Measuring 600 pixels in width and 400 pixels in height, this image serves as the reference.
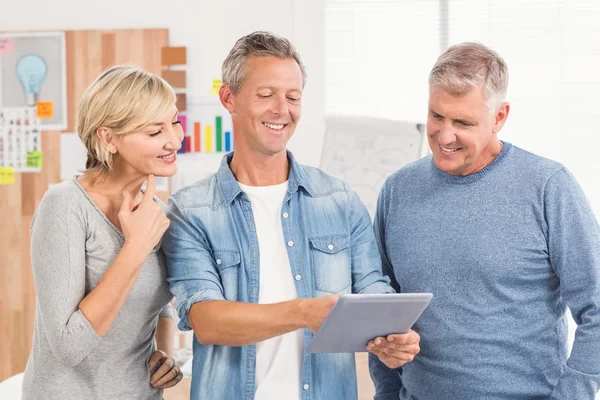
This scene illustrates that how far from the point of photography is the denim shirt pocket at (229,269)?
1.69 meters

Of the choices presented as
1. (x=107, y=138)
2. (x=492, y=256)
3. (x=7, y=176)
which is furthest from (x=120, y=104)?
(x=7, y=176)

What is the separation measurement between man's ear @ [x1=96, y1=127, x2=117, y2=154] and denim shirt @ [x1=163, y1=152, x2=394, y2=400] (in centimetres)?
20

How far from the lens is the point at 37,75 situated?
167 inches

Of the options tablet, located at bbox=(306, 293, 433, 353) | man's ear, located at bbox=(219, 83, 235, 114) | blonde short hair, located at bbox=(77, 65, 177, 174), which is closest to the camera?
tablet, located at bbox=(306, 293, 433, 353)

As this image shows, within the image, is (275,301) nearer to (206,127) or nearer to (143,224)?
(143,224)

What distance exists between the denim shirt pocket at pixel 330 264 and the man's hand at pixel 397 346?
7.8 inches

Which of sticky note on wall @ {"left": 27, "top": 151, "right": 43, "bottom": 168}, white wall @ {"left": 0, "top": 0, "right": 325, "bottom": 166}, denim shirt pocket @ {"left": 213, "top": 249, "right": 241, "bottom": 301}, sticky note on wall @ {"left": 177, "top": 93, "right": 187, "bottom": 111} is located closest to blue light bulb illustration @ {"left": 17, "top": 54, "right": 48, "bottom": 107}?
white wall @ {"left": 0, "top": 0, "right": 325, "bottom": 166}

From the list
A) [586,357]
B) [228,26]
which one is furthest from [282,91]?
[228,26]

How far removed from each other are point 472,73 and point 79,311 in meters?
1.06

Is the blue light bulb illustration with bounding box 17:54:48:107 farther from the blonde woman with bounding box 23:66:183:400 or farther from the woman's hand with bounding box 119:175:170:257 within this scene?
the woman's hand with bounding box 119:175:170:257

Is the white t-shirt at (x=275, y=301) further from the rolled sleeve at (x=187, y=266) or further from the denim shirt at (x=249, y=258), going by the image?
the rolled sleeve at (x=187, y=266)

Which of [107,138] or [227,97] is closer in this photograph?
[107,138]

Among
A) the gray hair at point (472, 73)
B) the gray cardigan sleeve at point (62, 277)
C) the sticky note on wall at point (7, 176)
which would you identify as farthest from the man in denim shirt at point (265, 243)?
the sticky note on wall at point (7, 176)

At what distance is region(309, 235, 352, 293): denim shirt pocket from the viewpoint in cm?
172
